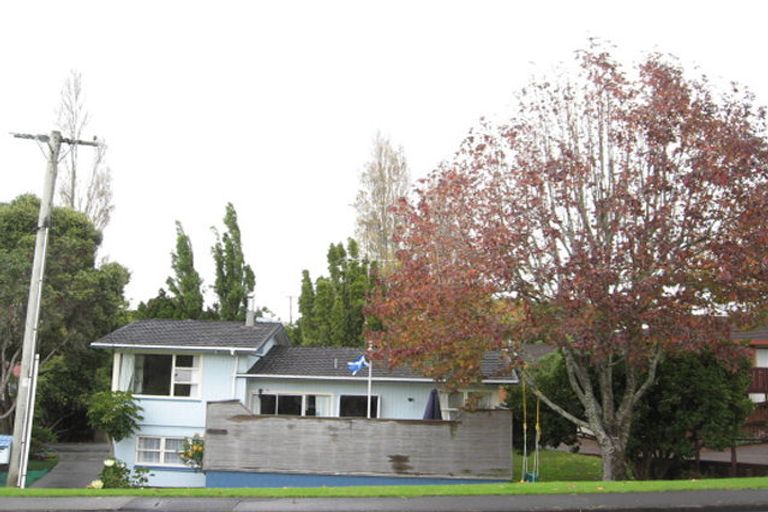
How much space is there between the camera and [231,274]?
34.2 m

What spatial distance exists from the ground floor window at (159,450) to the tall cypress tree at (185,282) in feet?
29.6

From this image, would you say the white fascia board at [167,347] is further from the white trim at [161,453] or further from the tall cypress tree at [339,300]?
the tall cypress tree at [339,300]

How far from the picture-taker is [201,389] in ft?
85.3

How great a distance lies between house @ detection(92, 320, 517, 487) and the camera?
2556 cm

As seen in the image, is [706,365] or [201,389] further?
[201,389]

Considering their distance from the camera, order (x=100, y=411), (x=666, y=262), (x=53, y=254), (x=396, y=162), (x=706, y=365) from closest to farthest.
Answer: (x=666, y=262)
(x=706, y=365)
(x=100, y=411)
(x=53, y=254)
(x=396, y=162)

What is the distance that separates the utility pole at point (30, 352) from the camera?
18.0 m

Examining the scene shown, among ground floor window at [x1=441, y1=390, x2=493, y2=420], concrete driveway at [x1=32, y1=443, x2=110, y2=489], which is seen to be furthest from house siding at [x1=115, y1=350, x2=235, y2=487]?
ground floor window at [x1=441, y1=390, x2=493, y2=420]

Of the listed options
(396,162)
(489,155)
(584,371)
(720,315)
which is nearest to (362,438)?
(584,371)

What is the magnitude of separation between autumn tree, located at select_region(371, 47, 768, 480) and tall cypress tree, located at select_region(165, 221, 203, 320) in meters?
16.7

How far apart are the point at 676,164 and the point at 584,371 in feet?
18.1

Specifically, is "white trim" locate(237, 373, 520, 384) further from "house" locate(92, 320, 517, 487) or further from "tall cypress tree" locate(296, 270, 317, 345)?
"tall cypress tree" locate(296, 270, 317, 345)

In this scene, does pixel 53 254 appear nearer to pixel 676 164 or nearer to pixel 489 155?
pixel 489 155

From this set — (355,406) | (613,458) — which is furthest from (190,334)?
(613,458)
